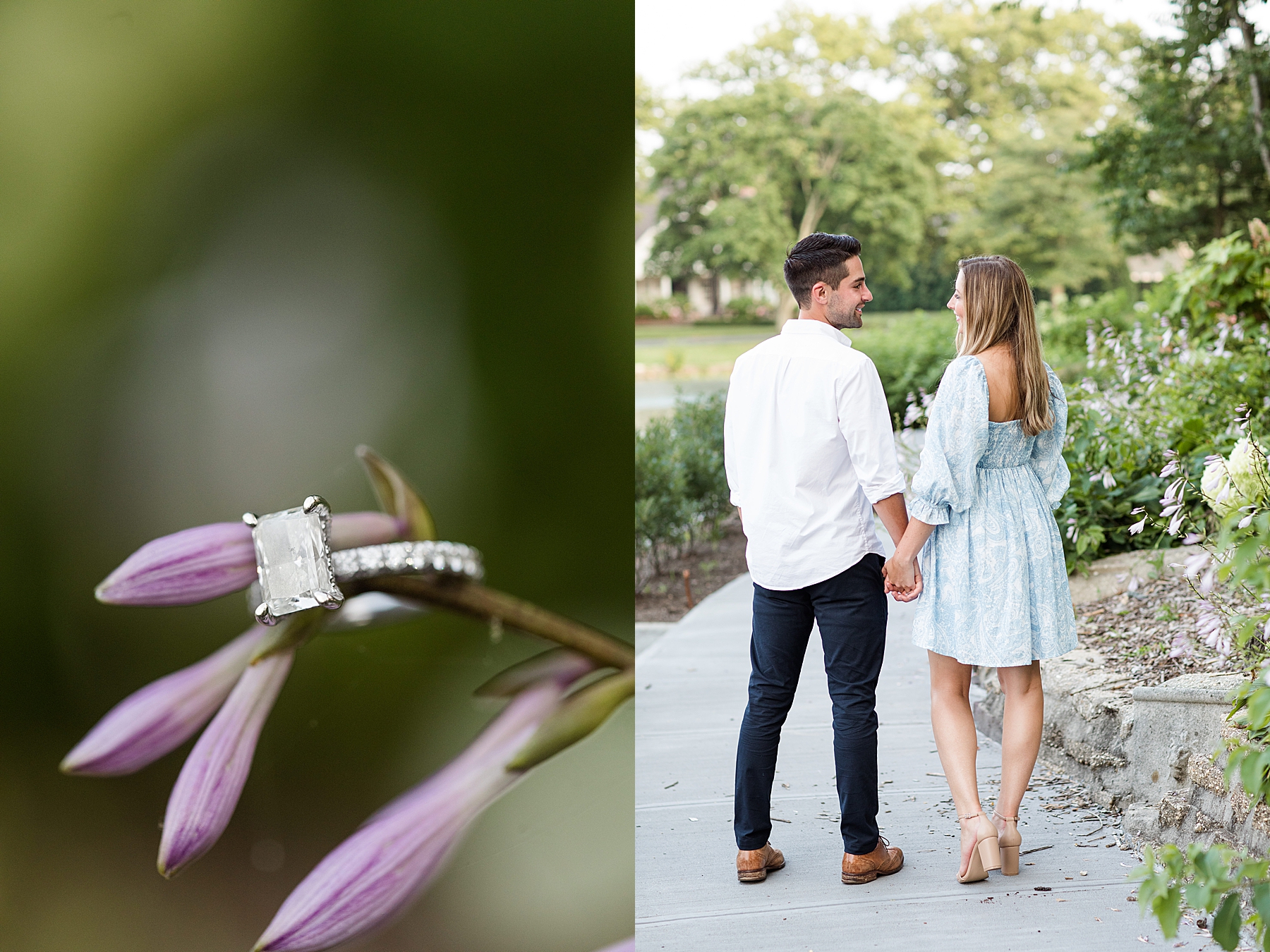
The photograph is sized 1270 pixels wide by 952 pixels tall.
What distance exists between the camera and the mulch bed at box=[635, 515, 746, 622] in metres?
6.72

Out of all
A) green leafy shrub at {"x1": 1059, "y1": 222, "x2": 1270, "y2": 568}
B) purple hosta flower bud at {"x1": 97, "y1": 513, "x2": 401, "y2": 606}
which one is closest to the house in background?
green leafy shrub at {"x1": 1059, "y1": 222, "x2": 1270, "y2": 568}

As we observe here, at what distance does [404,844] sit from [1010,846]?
85.7 inches

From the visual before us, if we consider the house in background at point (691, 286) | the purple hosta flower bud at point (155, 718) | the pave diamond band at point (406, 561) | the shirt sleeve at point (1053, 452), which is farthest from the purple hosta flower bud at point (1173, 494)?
the house in background at point (691, 286)

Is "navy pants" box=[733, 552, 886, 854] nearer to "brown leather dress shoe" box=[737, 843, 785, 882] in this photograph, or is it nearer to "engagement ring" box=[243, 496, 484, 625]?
"brown leather dress shoe" box=[737, 843, 785, 882]

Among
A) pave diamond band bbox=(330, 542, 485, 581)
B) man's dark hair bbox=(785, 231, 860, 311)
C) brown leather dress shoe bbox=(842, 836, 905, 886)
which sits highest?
man's dark hair bbox=(785, 231, 860, 311)

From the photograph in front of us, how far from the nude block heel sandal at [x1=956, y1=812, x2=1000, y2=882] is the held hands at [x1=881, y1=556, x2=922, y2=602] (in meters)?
0.65

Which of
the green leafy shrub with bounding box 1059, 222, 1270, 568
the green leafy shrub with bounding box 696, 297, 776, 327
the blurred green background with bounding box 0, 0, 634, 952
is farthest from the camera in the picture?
the green leafy shrub with bounding box 696, 297, 776, 327

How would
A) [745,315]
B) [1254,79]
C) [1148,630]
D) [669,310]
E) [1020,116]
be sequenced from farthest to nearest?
1. [1020,116]
2. [669,310]
3. [745,315]
4. [1254,79]
5. [1148,630]

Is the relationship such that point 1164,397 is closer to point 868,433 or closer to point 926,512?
point 926,512

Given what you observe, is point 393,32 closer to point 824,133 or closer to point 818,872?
point 818,872

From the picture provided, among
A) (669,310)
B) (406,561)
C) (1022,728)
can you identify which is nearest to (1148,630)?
(1022,728)

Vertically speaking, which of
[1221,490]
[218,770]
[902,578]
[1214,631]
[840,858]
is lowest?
[840,858]

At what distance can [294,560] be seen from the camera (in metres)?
1.11

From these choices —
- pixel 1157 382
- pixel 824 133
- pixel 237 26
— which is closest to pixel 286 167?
pixel 237 26
